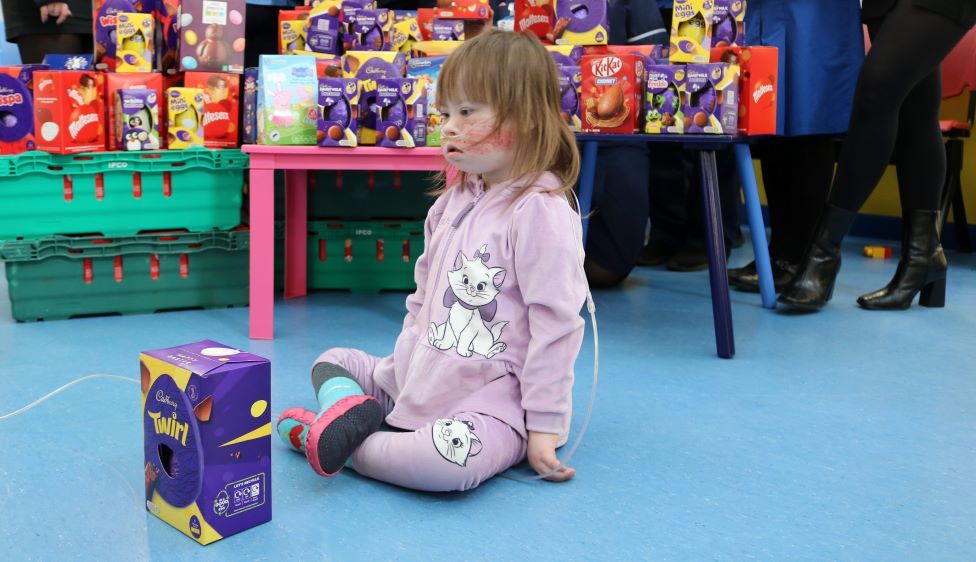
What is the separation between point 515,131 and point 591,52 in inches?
39.3

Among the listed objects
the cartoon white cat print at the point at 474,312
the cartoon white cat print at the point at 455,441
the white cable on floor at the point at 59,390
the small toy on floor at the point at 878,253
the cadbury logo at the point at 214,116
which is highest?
the cadbury logo at the point at 214,116

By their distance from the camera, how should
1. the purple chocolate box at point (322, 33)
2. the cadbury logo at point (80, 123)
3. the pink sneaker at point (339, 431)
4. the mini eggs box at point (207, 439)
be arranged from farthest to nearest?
the purple chocolate box at point (322, 33) < the cadbury logo at point (80, 123) < the pink sneaker at point (339, 431) < the mini eggs box at point (207, 439)

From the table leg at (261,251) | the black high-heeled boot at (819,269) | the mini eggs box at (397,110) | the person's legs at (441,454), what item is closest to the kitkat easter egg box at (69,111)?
the table leg at (261,251)

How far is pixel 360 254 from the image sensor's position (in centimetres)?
278

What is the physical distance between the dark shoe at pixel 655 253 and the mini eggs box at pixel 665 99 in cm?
138

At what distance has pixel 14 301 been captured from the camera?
231cm

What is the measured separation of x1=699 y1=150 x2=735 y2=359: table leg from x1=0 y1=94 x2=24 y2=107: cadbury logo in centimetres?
160

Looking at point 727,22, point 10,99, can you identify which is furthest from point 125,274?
point 727,22

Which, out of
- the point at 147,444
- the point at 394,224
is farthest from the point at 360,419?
the point at 394,224

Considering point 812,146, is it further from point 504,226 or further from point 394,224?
point 504,226

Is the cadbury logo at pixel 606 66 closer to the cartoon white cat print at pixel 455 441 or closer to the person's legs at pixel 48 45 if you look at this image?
the cartoon white cat print at pixel 455 441

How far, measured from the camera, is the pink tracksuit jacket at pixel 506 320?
53.1 inches

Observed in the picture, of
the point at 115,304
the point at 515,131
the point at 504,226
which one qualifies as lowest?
the point at 115,304

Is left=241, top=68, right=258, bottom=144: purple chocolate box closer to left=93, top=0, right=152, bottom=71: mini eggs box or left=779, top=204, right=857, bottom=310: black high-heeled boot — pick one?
left=93, top=0, right=152, bottom=71: mini eggs box
